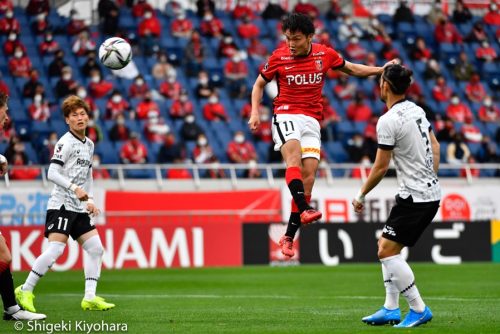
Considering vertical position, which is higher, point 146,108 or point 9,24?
point 9,24

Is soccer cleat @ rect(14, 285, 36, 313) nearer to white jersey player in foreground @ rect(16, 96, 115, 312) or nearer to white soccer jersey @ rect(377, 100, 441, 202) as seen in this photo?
white jersey player in foreground @ rect(16, 96, 115, 312)

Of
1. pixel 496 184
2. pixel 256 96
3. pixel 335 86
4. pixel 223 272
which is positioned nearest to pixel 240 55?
pixel 335 86

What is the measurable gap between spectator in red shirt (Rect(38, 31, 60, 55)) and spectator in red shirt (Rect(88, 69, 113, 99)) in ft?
4.79

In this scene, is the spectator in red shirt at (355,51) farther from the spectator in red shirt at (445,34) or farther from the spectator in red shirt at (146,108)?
the spectator in red shirt at (146,108)

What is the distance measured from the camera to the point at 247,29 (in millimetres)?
30031

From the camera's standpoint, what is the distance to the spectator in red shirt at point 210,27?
96.3 feet

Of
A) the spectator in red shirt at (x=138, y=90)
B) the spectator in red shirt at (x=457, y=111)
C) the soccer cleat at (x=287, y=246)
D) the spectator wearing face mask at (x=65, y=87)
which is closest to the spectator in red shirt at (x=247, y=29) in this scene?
the spectator in red shirt at (x=138, y=90)

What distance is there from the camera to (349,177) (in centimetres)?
2598

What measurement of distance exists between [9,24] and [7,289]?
59.8ft

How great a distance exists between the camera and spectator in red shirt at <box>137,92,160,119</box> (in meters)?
25.8

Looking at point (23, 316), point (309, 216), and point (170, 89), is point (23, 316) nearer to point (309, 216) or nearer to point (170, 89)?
point (309, 216)

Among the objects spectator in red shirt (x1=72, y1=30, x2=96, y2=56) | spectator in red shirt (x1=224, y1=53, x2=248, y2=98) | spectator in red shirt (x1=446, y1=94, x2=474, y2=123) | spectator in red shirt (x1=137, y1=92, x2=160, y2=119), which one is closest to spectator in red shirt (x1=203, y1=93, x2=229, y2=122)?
spectator in red shirt (x1=224, y1=53, x2=248, y2=98)

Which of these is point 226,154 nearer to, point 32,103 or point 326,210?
point 326,210

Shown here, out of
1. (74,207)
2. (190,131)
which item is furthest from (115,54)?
(190,131)
